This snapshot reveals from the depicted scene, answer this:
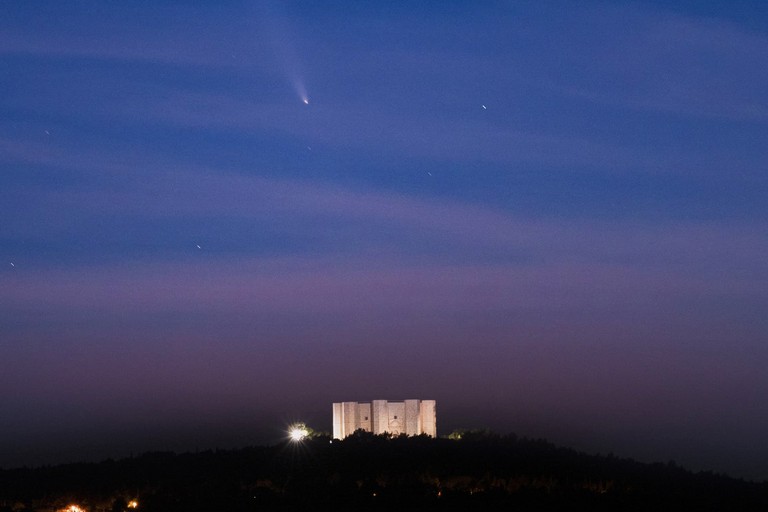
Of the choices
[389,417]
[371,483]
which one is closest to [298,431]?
[389,417]

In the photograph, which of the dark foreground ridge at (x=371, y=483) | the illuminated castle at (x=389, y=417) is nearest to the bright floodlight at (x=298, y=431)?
the illuminated castle at (x=389, y=417)

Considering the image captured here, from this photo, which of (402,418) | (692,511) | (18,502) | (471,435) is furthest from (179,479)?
(402,418)

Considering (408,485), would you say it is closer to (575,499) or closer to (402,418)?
(575,499)

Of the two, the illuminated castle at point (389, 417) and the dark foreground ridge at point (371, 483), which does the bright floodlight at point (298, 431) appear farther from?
the dark foreground ridge at point (371, 483)

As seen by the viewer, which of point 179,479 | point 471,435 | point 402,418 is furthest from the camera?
point 402,418

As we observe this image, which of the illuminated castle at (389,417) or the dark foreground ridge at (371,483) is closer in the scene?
the dark foreground ridge at (371,483)

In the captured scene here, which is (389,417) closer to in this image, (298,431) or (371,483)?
(298,431)
